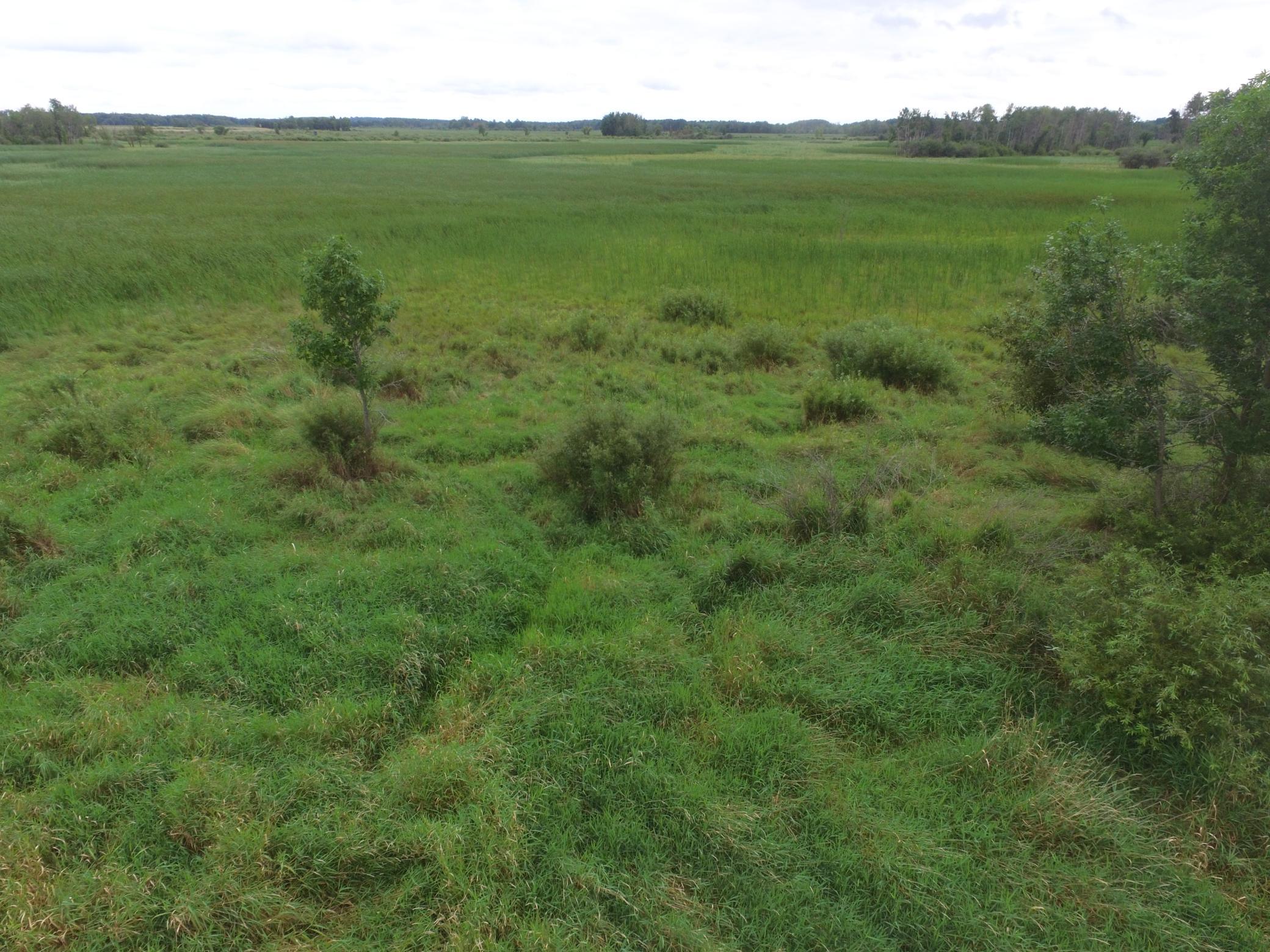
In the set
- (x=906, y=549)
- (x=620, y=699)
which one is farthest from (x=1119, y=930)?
(x=906, y=549)

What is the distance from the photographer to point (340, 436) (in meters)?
8.84

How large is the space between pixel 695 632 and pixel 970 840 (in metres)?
2.61

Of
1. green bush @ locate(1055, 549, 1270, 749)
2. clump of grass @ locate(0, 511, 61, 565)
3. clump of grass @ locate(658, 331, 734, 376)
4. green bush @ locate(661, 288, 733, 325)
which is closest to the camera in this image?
green bush @ locate(1055, 549, 1270, 749)

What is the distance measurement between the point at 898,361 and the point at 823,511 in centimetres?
620

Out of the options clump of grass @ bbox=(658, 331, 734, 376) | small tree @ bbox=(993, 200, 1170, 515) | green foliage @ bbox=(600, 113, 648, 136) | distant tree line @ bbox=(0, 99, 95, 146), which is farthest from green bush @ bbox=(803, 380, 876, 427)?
green foliage @ bbox=(600, 113, 648, 136)

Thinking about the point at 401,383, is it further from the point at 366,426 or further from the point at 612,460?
the point at 612,460

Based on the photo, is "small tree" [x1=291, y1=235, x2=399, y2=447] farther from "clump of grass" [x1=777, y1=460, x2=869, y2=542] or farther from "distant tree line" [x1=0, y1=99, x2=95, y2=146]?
"distant tree line" [x1=0, y1=99, x2=95, y2=146]

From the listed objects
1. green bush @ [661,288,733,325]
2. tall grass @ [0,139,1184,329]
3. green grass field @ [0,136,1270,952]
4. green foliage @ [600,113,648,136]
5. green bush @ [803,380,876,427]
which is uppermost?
green foliage @ [600,113,648,136]

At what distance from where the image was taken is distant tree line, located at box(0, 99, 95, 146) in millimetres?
74438

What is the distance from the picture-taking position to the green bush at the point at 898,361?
12.5 meters

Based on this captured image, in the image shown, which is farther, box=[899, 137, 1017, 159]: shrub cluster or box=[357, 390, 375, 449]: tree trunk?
box=[899, 137, 1017, 159]: shrub cluster

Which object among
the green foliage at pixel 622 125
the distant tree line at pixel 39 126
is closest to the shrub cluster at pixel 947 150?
the green foliage at pixel 622 125

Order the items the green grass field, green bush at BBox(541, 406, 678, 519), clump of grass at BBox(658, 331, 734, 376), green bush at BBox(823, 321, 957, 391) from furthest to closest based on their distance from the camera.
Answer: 1. clump of grass at BBox(658, 331, 734, 376)
2. green bush at BBox(823, 321, 957, 391)
3. green bush at BBox(541, 406, 678, 519)
4. the green grass field

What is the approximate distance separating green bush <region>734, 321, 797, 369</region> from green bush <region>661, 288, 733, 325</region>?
7.52 feet
